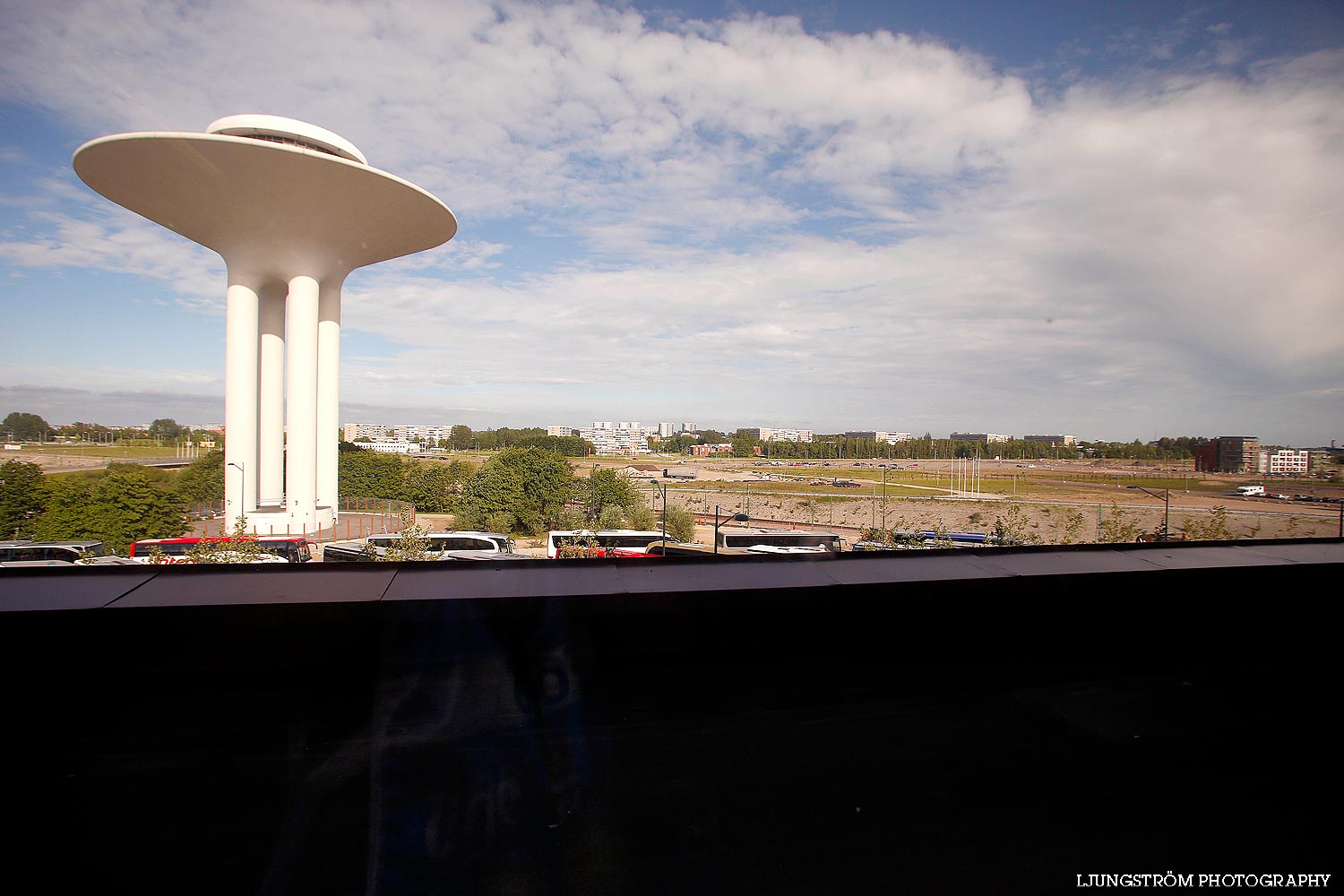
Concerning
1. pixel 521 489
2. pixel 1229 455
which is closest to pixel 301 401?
pixel 521 489

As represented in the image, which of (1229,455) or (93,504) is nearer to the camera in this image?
(1229,455)

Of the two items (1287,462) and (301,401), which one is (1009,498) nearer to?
(1287,462)

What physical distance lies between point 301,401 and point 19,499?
17742 mm

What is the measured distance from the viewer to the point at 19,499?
913cm

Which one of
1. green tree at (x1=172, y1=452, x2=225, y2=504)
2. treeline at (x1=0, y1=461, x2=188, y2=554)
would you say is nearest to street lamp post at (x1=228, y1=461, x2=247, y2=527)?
green tree at (x1=172, y1=452, x2=225, y2=504)

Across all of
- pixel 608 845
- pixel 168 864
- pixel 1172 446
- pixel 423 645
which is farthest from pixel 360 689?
pixel 1172 446

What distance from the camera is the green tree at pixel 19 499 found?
341 inches

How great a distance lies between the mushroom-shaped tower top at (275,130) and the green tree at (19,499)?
18716 millimetres

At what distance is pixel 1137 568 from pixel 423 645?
281cm

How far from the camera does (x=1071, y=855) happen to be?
134 cm

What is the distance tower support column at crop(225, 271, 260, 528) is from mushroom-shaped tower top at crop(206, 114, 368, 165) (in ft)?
17.6

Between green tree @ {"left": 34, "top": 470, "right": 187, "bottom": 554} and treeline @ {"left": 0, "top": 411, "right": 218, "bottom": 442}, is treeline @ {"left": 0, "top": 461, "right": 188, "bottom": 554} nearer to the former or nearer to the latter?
green tree @ {"left": 34, "top": 470, "right": 187, "bottom": 554}

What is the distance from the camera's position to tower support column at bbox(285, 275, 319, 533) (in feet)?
83.5

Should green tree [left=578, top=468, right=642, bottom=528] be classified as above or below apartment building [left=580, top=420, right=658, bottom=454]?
below
